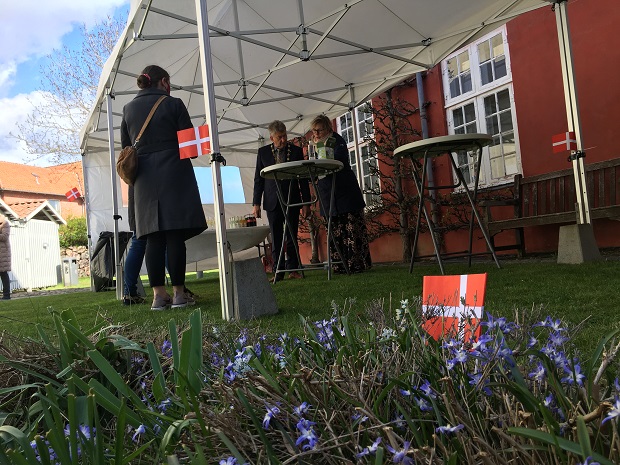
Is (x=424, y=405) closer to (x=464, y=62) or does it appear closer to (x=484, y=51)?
(x=484, y=51)

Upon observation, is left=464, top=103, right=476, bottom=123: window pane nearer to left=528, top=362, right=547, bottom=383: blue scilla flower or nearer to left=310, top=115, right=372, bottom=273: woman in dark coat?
left=310, top=115, right=372, bottom=273: woman in dark coat

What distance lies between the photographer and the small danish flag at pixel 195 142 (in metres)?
3.28

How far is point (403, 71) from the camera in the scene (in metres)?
6.99

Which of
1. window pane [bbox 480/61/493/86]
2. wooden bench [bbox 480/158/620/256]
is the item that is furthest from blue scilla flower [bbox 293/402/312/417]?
window pane [bbox 480/61/493/86]

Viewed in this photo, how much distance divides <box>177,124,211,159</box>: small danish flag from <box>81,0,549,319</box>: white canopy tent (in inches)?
21.2

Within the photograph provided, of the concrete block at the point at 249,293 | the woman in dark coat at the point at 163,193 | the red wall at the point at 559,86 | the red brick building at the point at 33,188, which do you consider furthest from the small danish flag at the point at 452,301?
the red brick building at the point at 33,188

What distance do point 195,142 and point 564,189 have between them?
14.8 ft

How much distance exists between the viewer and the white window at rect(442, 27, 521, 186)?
23.9ft

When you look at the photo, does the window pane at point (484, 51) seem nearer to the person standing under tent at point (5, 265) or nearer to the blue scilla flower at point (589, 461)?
the blue scilla flower at point (589, 461)

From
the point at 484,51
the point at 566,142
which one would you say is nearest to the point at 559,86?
the point at 484,51

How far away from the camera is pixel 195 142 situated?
10.9ft

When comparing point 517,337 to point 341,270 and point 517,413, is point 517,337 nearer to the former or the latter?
point 517,413

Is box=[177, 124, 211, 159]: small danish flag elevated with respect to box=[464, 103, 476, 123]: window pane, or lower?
lower

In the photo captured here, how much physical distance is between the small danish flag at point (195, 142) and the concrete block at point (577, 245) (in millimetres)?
3106
